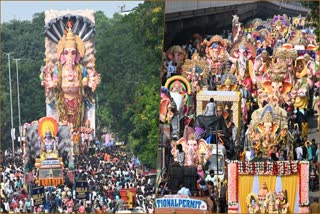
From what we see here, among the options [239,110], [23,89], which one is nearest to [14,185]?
[23,89]

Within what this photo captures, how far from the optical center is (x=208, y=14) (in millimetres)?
51938

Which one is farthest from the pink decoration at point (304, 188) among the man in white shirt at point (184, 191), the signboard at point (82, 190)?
the signboard at point (82, 190)

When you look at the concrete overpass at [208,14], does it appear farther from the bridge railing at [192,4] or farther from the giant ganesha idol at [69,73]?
the giant ganesha idol at [69,73]

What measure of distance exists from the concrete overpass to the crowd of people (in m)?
2.99

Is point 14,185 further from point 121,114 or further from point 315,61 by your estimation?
point 315,61

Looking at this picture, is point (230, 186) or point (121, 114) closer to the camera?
point (230, 186)

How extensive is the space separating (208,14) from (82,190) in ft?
15.7

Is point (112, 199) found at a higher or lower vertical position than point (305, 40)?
lower

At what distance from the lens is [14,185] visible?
52781mm

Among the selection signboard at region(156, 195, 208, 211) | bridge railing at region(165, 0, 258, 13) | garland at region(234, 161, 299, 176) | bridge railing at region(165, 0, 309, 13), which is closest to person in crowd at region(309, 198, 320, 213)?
garland at region(234, 161, 299, 176)

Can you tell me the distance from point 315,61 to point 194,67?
272 centimetres

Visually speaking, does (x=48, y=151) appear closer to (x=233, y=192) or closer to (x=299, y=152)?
(x=233, y=192)

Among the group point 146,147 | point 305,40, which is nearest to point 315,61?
point 305,40

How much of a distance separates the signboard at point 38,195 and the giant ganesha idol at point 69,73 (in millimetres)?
1616
